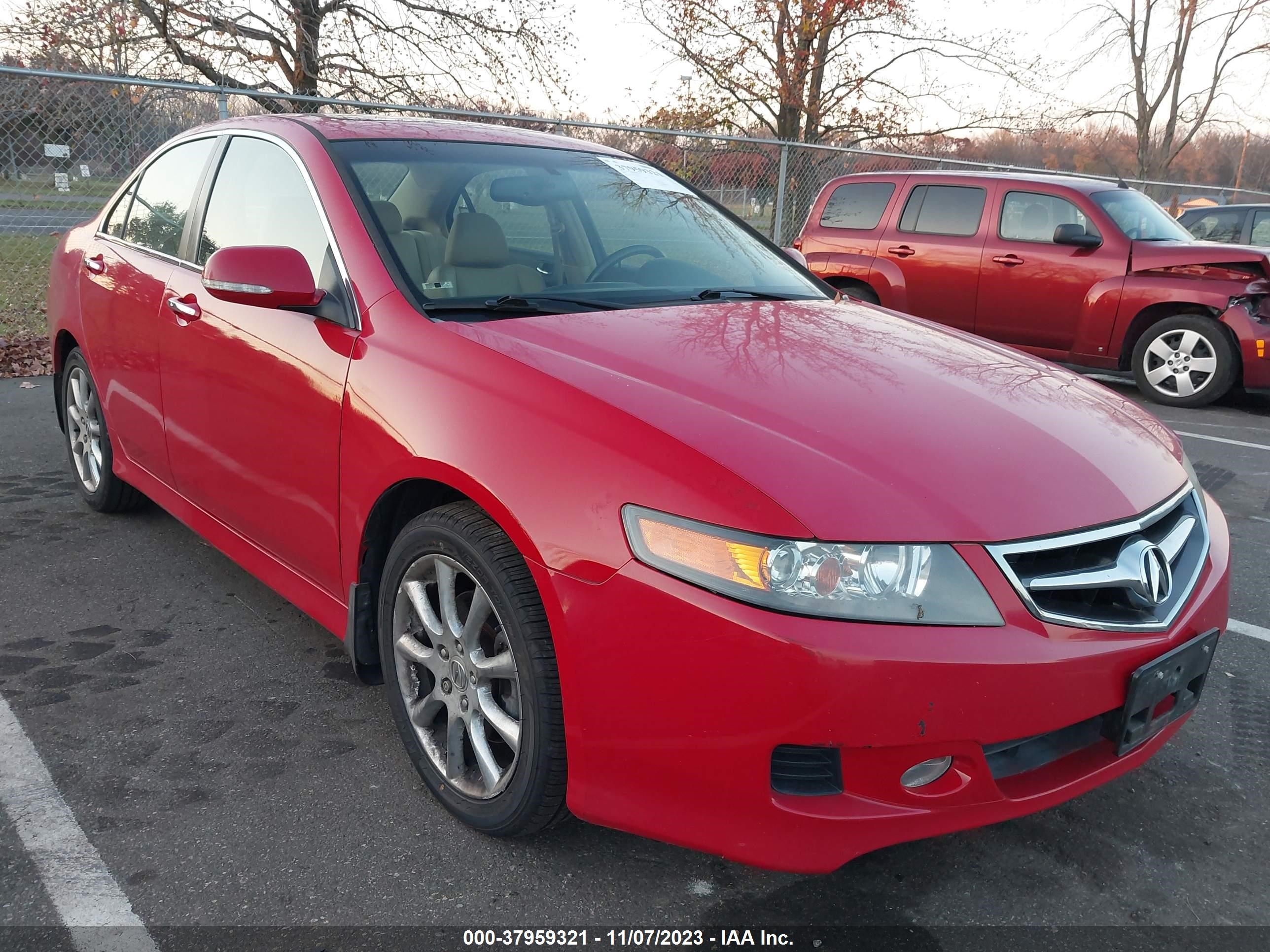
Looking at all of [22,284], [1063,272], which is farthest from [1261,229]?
[22,284]

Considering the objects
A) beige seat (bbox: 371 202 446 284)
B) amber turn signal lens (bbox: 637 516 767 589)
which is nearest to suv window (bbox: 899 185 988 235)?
beige seat (bbox: 371 202 446 284)

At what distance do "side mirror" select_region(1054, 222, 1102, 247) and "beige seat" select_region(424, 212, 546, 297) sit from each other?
6373mm

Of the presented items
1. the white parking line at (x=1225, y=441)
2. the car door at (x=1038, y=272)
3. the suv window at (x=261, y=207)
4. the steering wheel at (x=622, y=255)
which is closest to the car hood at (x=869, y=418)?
the steering wheel at (x=622, y=255)

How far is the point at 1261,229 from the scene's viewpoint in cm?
1252

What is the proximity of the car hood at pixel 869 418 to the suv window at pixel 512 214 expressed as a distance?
1.61ft

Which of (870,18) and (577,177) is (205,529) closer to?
(577,177)

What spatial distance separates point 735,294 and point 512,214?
72 centimetres

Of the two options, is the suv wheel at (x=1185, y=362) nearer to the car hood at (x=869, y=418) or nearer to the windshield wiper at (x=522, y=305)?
the car hood at (x=869, y=418)

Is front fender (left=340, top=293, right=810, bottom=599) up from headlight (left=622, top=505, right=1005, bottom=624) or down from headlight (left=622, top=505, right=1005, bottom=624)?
up

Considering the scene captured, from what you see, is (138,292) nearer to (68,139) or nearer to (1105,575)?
(1105,575)

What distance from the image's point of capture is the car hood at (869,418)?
1872mm

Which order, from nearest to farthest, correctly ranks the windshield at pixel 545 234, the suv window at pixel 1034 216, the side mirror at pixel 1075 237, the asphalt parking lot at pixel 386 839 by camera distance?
the asphalt parking lot at pixel 386 839 → the windshield at pixel 545 234 → the side mirror at pixel 1075 237 → the suv window at pixel 1034 216

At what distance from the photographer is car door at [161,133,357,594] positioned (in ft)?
8.61

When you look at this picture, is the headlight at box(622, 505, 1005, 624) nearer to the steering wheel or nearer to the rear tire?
the steering wheel
